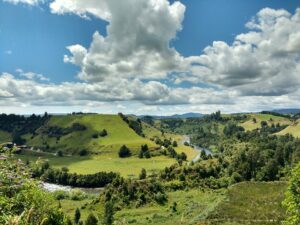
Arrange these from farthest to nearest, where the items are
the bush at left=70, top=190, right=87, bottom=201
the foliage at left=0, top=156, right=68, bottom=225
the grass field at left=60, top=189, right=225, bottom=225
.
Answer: the bush at left=70, top=190, right=87, bottom=201
the grass field at left=60, top=189, right=225, bottom=225
the foliage at left=0, top=156, right=68, bottom=225

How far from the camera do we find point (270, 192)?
10031 centimetres

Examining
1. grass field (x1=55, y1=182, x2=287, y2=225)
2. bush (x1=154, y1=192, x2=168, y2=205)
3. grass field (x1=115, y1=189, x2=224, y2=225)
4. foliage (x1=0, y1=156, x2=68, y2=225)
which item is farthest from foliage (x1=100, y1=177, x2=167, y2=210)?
foliage (x1=0, y1=156, x2=68, y2=225)

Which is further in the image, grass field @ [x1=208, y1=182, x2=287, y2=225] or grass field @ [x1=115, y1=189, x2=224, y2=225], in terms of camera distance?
grass field @ [x1=115, y1=189, x2=224, y2=225]

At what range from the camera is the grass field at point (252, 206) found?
7756 cm

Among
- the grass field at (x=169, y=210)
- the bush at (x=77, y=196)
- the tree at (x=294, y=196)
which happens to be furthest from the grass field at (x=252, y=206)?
the bush at (x=77, y=196)

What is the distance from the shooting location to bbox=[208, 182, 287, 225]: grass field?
7756 cm

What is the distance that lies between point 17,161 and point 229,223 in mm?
65021

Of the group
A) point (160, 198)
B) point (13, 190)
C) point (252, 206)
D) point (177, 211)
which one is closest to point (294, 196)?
point (13, 190)

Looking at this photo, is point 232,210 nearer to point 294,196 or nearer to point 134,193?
point 294,196

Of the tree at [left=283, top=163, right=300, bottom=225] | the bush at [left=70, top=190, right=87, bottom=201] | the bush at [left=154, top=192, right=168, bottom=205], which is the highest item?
the tree at [left=283, top=163, right=300, bottom=225]

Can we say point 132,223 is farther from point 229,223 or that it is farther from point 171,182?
point 171,182

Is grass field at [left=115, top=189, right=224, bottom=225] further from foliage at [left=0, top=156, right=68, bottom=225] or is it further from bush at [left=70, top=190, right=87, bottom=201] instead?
foliage at [left=0, top=156, right=68, bottom=225]

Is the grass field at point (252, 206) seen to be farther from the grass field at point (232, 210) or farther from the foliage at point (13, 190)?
the foliage at point (13, 190)

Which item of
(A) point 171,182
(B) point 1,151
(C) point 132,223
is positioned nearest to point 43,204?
(B) point 1,151
